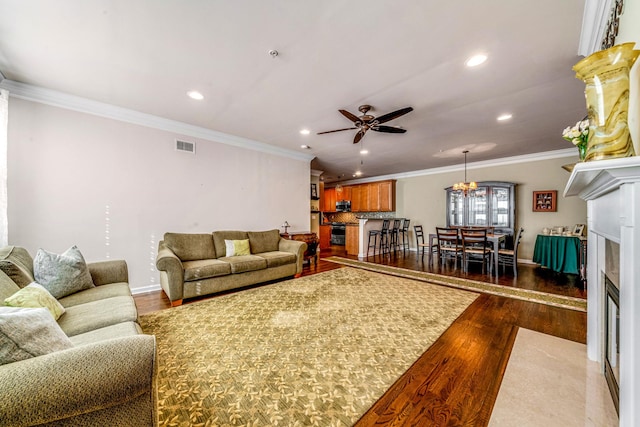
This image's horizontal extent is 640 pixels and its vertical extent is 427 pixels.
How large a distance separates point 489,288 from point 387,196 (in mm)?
5018

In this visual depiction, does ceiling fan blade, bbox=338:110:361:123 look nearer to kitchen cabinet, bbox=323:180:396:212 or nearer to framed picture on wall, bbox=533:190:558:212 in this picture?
framed picture on wall, bbox=533:190:558:212

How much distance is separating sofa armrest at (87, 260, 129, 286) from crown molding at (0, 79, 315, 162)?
7.43 feet

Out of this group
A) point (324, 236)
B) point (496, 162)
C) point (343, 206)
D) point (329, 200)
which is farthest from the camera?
point (329, 200)

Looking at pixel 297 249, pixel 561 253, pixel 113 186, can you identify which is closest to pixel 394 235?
pixel 561 253

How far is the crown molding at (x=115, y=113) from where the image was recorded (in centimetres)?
291

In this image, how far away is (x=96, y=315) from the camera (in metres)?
1.63

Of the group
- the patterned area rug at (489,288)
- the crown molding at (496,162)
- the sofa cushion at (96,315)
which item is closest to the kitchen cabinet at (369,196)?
the crown molding at (496,162)

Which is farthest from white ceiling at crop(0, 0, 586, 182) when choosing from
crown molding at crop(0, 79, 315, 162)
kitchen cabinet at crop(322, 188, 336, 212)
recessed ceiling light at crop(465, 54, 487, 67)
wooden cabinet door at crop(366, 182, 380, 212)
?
kitchen cabinet at crop(322, 188, 336, 212)

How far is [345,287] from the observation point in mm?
3674

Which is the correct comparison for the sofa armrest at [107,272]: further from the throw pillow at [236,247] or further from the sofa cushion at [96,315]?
the throw pillow at [236,247]

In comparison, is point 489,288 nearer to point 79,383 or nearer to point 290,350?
point 290,350

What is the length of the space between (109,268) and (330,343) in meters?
2.35

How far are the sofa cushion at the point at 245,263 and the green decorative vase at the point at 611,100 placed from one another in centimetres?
358

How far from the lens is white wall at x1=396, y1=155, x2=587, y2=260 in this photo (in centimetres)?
540
